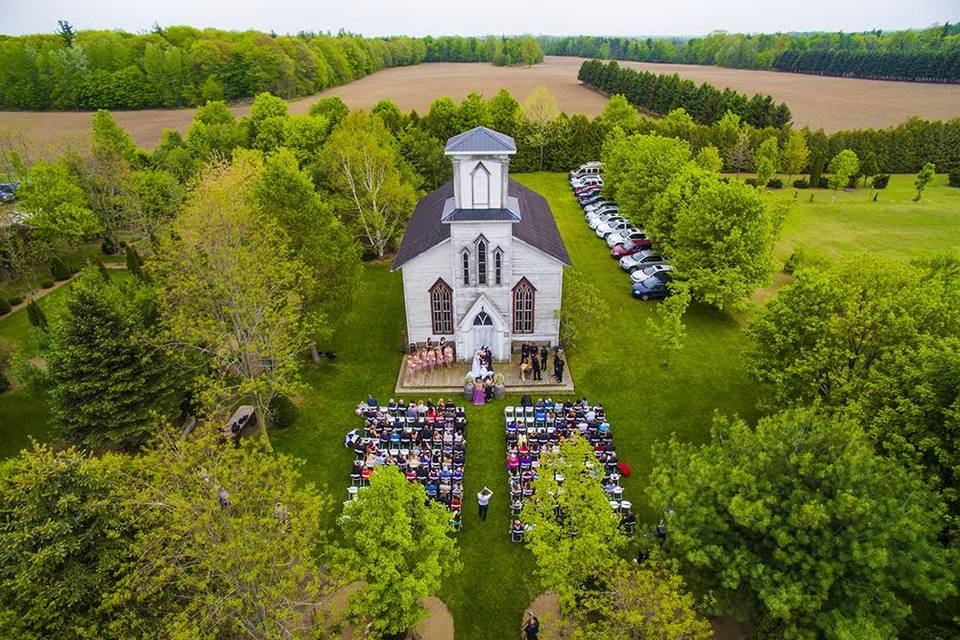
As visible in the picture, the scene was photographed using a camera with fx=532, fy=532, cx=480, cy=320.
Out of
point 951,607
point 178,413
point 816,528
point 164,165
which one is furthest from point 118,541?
point 164,165

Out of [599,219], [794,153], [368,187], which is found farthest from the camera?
[794,153]

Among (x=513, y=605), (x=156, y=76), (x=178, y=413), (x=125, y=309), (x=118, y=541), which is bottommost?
(x=513, y=605)

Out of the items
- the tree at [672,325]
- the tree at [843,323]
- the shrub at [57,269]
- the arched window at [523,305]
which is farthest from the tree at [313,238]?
the shrub at [57,269]

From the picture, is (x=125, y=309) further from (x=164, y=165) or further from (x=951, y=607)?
(x=164, y=165)

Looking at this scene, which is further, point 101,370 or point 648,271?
point 648,271

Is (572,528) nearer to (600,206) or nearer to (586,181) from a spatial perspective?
(600,206)

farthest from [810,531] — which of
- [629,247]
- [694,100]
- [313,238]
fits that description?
[694,100]

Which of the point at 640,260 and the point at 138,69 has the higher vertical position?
the point at 138,69
